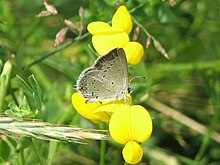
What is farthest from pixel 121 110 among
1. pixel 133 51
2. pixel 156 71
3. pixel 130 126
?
pixel 156 71

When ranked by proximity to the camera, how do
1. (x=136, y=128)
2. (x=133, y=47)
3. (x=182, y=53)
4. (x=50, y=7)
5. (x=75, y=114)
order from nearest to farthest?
(x=136, y=128), (x=133, y=47), (x=50, y=7), (x=75, y=114), (x=182, y=53)

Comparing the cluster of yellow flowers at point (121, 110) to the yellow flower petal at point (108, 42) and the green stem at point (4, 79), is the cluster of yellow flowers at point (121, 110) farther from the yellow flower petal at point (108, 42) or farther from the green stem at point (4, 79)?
the green stem at point (4, 79)

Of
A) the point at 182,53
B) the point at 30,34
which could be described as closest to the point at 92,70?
the point at 30,34

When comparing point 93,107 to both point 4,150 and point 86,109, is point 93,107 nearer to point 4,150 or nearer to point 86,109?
point 86,109

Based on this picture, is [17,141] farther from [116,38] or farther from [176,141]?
[176,141]

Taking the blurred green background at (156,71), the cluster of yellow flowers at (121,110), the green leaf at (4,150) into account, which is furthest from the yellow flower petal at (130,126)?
the blurred green background at (156,71)

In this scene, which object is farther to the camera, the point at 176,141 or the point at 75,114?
the point at 176,141
